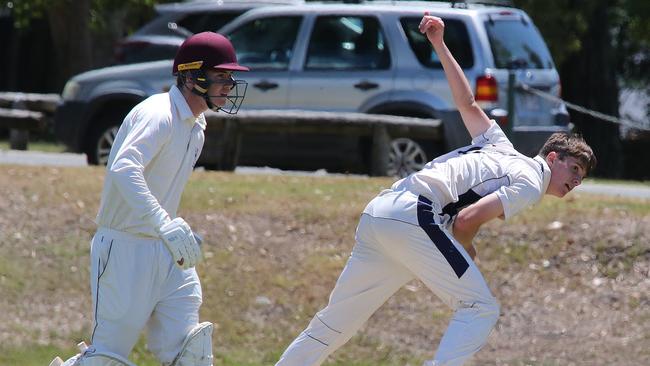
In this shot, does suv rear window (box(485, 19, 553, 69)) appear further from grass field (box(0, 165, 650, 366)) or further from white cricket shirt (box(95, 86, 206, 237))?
white cricket shirt (box(95, 86, 206, 237))

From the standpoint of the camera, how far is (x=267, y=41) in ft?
50.7

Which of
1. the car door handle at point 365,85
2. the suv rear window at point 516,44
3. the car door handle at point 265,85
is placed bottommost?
the car door handle at point 265,85

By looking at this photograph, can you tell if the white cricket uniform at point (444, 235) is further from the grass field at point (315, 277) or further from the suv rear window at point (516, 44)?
the suv rear window at point (516, 44)

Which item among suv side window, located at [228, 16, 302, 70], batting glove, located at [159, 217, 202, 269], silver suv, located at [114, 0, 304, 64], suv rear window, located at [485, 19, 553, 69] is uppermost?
batting glove, located at [159, 217, 202, 269]

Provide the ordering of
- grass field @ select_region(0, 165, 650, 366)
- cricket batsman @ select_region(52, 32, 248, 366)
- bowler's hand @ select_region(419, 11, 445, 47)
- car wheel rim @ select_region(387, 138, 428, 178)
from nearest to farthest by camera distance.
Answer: cricket batsman @ select_region(52, 32, 248, 366), bowler's hand @ select_region(419, 11, 445, 47), grass field @ select_region(0, 165, 650, 366), car wheel rim @ select_region(387, 138, 428, 178)

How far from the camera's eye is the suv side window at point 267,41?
15.3m

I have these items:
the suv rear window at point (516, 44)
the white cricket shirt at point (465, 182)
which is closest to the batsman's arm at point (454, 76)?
the white cricket shirt at point (465, 182)

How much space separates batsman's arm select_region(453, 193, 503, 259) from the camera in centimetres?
654

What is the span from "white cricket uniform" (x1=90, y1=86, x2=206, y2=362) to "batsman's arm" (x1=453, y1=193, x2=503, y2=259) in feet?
3.90

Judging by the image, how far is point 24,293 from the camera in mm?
10242

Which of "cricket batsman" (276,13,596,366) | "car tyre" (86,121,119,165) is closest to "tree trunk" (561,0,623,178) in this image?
"car tyre" (86,121,119,165)

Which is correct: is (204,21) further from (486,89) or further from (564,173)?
(564,173)

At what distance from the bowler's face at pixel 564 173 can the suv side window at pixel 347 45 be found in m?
8.18

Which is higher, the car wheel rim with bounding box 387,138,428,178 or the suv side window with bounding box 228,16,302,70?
the suv side window with bounding box 228,16,302,70
